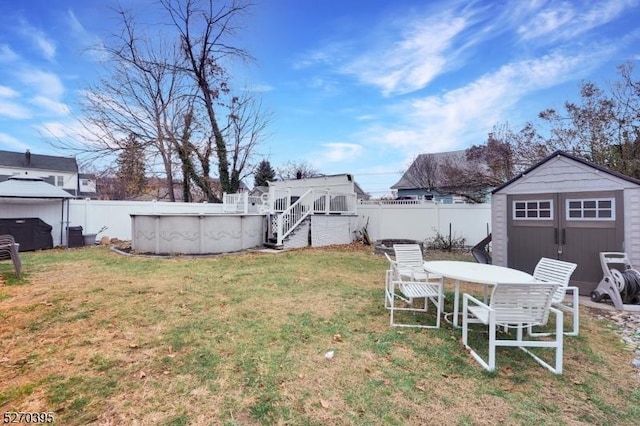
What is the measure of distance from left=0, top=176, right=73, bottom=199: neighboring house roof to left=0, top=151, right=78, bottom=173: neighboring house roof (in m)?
22.2

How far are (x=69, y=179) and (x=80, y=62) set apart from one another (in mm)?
25137

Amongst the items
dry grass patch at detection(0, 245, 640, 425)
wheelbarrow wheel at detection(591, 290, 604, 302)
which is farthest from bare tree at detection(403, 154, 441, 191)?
dry grass patch at detection(0, 245, 640, 425)

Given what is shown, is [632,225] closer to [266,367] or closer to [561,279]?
[561,279]

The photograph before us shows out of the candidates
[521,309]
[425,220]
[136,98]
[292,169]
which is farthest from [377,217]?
[292,169]

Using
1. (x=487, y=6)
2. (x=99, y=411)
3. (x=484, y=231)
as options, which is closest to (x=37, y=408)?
(x=99, y=411)

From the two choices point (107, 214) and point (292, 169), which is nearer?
point (107, 214)

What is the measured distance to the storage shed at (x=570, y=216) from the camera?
5.60m

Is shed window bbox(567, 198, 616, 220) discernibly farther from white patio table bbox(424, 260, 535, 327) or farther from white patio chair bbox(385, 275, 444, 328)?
white patio chair bbox(385, 275, 444, 328)

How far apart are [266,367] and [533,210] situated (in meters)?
6.36

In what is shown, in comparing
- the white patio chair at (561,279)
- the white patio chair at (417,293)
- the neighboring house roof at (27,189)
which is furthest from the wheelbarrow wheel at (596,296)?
the neighboring house roof at (27,189)

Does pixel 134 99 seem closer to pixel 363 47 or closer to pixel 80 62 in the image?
pixel 80 62

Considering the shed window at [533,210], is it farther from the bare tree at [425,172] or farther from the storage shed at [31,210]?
the bare tree at [425,172]

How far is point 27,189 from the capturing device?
10383 millimetres

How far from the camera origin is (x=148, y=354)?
3.20m
